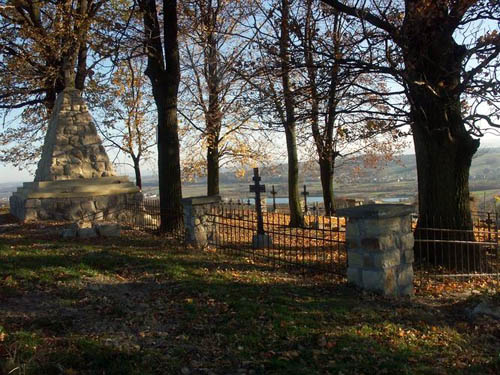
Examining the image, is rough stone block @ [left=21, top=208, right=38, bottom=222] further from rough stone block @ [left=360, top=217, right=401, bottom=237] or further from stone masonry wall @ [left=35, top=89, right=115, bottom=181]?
rough stone block @ [left=360, top=217, right=401, bottom=237]

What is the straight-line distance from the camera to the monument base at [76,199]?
11.7 meters

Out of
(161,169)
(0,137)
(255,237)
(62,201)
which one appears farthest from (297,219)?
(0,137)

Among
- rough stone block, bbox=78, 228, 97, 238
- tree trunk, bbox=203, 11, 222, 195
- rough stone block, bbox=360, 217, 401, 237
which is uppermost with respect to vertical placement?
tree trunk, bbox=203, 11, 222, 195

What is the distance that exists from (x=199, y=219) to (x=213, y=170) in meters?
8.18

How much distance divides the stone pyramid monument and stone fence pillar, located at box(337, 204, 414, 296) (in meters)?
8.41

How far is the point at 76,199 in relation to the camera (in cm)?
1202

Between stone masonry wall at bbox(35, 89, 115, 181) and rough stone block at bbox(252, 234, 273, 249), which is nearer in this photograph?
rough stone block at bbox(252, 234, 273, 249)

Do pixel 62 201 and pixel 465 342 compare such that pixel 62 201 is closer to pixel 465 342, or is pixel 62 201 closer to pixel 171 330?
pixel 171 330

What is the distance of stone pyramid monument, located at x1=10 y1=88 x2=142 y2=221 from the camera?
11.9 metres

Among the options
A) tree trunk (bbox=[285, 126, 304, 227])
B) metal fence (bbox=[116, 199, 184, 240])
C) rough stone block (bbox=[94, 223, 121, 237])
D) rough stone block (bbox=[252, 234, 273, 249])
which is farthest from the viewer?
tree trunk (bbox=[285, 126, 304, 227])

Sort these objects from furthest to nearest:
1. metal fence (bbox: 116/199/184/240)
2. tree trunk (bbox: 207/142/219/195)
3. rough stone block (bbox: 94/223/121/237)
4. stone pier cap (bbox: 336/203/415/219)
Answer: tree trunk (bbox: 207/142/219/195) → metal fence (bbox: 116/199/184/240) → rough stone block (bbox: 94/223/121/237) → stone pier cap (bbox: 336/203/415/219)

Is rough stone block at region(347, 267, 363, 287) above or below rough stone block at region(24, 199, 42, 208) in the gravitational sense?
below

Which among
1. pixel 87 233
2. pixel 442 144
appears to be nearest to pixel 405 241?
pixel 442 144

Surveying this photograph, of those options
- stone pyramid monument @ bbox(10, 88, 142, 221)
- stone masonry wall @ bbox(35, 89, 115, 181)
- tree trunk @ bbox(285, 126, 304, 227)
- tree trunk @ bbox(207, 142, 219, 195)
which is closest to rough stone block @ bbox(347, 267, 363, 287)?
tree trunk @ bbox(285, 126, 304, 227)
